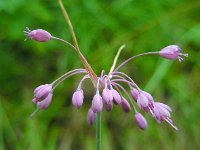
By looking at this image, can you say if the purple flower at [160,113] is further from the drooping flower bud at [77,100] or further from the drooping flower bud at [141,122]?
the drooping flower bud at [77,100]

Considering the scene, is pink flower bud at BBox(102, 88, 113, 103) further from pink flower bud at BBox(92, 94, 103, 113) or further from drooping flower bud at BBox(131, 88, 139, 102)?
drooping flower bud at BBox(131, 88, 139, 102)

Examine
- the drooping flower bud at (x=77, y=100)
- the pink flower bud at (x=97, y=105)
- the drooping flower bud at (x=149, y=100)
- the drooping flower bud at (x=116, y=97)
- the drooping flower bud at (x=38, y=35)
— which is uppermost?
the drooping flower bud at (x=38, y=35)

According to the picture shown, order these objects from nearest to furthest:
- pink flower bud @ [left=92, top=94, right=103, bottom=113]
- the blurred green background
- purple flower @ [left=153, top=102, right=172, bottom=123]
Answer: pink flower bud @ [left=92, top=94, right=103, bottom=113] < purple flower @ [left=153, top=102, right=172, bottom=123] < the blurred green background

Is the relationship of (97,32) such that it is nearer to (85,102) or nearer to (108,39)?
(108,39)

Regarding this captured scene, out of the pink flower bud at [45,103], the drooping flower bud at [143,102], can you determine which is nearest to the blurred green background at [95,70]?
the pink flower bud at [45,103]

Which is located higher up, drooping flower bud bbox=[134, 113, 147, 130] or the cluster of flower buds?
the cluster of flower buds

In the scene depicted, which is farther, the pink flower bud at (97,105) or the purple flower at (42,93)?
the purple flower at (42,93)

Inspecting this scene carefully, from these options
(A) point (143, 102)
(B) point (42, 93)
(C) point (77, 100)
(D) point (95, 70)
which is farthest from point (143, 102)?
(D) point (95, 70)

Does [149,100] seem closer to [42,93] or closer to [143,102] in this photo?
[143,102]

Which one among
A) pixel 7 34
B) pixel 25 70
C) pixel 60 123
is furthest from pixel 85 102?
pixel 7 34

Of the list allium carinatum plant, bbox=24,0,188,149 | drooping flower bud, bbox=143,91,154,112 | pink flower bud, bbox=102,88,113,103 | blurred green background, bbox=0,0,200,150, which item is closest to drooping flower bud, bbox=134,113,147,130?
allium carinatum plant, bbox=24,0,188,149
